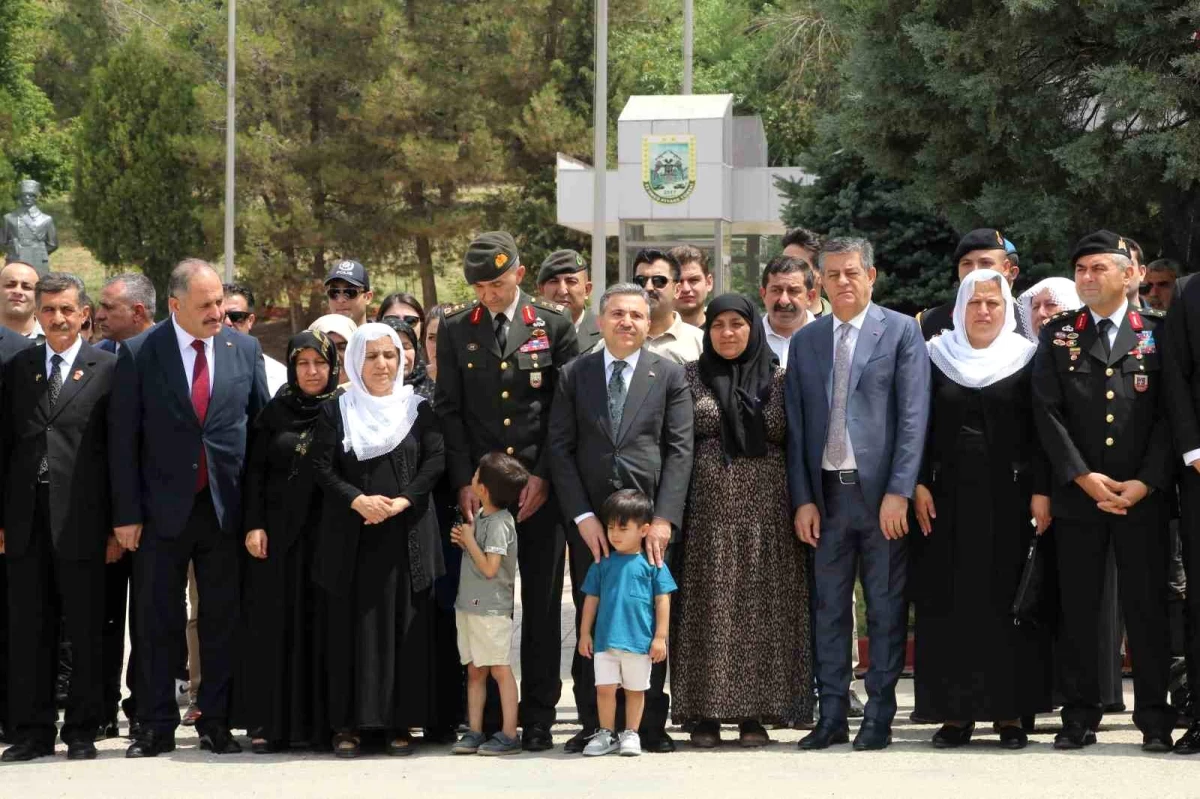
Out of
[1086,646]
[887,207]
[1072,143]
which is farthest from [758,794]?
[887,207]

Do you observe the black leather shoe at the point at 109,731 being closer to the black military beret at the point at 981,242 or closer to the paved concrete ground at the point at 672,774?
Result: the paved concrete ground at the point at 672,774

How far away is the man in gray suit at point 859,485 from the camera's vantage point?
6.93m

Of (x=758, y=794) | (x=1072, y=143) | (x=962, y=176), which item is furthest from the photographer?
(x=962, y=176)

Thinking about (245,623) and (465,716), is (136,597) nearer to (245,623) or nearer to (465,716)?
(245,623)

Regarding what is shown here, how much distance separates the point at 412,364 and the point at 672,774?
2582 mm

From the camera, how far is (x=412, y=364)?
316 inches

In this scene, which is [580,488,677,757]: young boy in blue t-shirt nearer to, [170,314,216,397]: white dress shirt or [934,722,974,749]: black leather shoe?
[934,722,974,749]: black leather shoe

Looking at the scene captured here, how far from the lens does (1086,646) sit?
6.77 metres

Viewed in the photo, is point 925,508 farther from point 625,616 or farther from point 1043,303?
point 1043,303

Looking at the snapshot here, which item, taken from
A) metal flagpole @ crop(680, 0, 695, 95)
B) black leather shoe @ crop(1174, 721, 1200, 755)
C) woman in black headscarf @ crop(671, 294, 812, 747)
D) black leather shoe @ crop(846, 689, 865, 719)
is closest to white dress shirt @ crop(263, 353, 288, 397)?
woman in black headscarf @ crop(671, 294, 812, 747)

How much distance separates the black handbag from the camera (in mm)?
6766

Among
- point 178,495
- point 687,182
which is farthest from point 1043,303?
point 687,182

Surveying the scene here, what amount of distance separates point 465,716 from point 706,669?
123 centimetres

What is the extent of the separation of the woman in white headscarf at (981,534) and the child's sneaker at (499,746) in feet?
5.68
